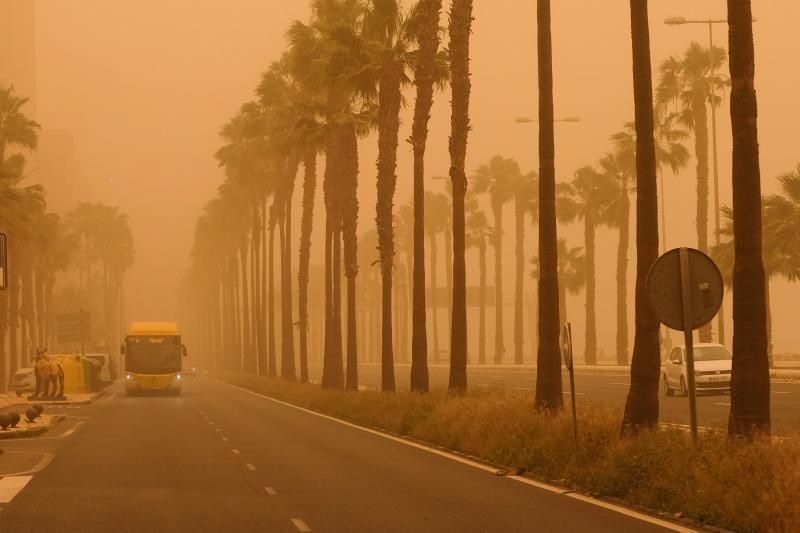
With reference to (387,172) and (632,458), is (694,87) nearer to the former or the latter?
(387,172)

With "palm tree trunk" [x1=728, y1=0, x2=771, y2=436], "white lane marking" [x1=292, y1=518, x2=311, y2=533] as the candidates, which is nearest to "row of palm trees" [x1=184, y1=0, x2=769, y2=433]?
"palm tree trunk" [x1=728, y1=0, x2=771, y2=436]

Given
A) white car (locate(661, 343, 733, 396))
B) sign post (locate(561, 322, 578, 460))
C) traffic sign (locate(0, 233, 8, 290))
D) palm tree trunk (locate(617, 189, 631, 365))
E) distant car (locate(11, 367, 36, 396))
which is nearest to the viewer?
sign post (locate(561, 322, 578, 460))

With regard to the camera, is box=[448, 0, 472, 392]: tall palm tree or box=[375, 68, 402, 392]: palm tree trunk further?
box=[375, 68, 402, 392]: palm tree trunk

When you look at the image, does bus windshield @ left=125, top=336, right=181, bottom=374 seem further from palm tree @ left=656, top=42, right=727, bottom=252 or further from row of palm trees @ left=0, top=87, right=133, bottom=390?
palm tree @ left=656, top=42, right=727, bottom=252

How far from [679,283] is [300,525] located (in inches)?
204

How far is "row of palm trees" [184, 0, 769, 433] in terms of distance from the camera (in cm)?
1786

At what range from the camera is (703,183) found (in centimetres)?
6931

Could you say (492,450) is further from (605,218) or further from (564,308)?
(564,308)

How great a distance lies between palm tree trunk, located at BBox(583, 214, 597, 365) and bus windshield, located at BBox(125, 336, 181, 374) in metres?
31.8

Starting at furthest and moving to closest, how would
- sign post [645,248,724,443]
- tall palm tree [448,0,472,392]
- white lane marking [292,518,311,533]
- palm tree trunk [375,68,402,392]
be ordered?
palm tree trunk [375,68,402,392] < tall palm tree [448,0,472,392] < sign post [645,248,724,443] < white lane marking [292,518,311,533]

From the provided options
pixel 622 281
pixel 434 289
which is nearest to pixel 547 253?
pixel 622 281

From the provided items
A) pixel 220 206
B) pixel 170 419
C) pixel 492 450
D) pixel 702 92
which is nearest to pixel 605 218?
pixel 702 92

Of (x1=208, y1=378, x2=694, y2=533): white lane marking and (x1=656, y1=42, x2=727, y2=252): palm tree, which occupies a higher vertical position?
(x1=656, y1=42, x2=727, y2=252): palm tree

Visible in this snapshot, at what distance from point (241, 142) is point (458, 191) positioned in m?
49.9
